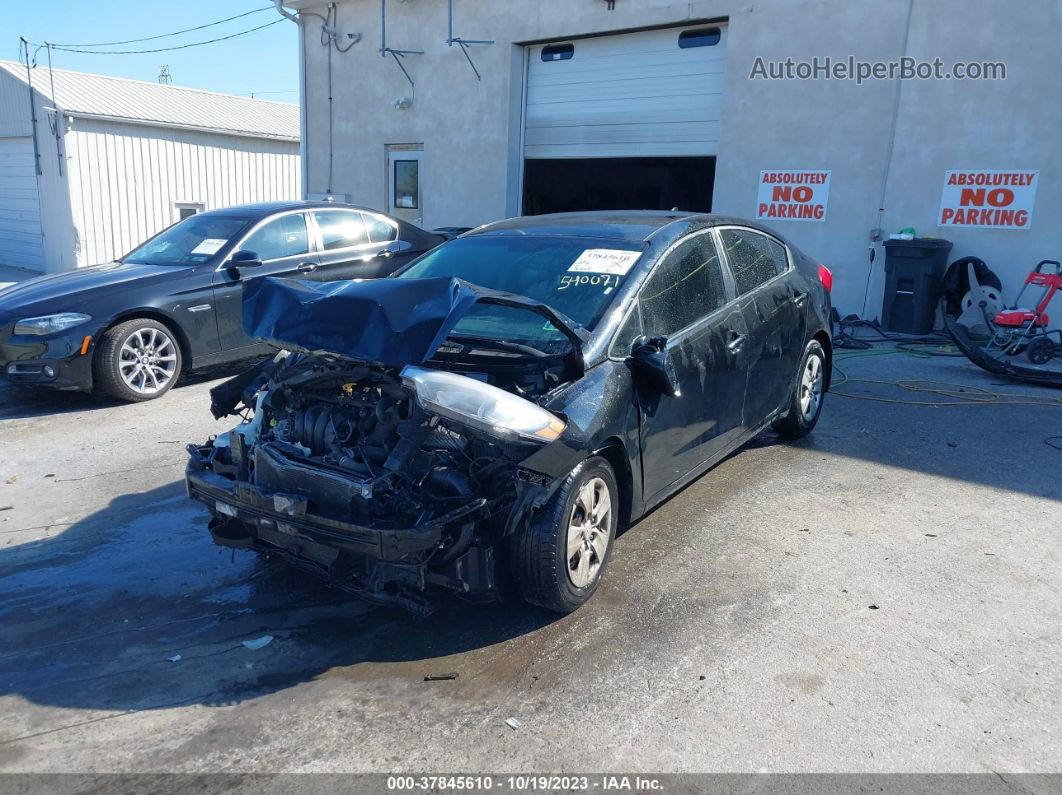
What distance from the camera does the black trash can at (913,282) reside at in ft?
33.1

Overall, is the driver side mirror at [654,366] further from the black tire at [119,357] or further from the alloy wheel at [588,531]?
the black tire at [119,357]

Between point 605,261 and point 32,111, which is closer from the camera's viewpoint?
point 605,261

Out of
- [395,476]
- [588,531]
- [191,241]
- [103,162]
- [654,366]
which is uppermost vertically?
[103,162]

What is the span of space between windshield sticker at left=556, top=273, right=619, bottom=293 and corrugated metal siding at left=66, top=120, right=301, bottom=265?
54.4 ft

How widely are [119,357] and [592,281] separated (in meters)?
4.59

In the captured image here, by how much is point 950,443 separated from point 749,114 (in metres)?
6.73

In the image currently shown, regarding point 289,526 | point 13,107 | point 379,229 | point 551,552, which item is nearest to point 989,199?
point 379,229

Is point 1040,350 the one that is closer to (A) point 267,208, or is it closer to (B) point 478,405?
(B) point 478,405

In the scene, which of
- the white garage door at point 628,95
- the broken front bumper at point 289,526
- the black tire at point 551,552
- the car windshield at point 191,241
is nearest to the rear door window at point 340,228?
the car windshield at point 191,241

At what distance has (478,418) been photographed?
3.12 metres

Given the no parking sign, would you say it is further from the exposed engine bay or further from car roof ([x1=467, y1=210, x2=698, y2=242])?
the exposed engine bay

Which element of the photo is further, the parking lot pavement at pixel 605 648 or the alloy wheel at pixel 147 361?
the alloy wheel at pixel 147 361

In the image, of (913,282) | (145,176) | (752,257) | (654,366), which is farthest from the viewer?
(145,176)

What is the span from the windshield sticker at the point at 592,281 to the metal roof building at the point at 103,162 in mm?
16527
